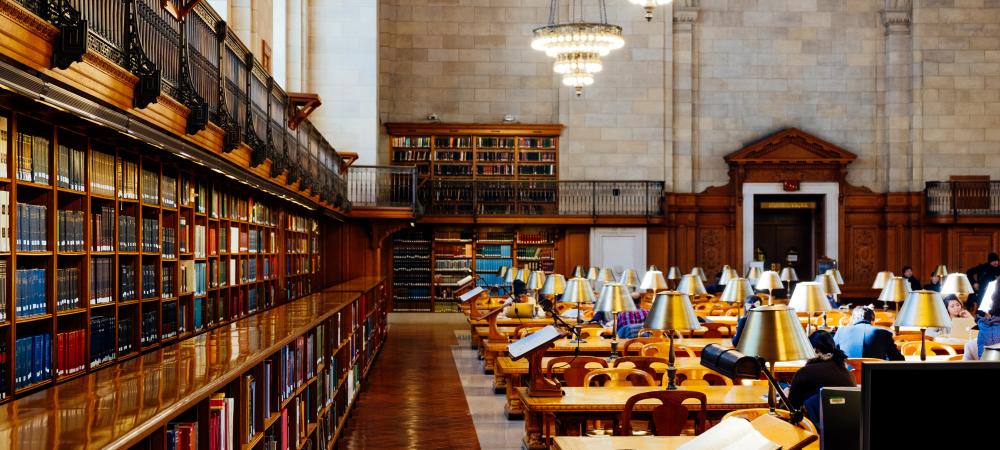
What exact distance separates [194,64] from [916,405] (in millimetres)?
5797

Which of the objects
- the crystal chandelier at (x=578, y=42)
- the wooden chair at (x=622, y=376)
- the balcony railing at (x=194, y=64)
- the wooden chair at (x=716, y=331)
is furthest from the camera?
the crystal chandelier at (x=578, y=42)

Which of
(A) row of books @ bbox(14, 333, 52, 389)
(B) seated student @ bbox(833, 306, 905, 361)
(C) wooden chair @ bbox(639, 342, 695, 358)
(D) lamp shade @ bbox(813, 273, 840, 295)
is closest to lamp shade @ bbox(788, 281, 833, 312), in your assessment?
(B) seated student @ bbox(833, 306, 905, 361)

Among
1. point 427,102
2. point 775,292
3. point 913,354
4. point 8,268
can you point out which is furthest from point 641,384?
point 427,102

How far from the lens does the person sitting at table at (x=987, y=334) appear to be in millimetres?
6457

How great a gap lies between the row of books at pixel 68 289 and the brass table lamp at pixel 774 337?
3371mm

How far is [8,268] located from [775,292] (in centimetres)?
1556

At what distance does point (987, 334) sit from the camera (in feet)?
22.9

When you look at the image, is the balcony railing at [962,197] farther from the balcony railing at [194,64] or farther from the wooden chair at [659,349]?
the wooden chair at [659,349]

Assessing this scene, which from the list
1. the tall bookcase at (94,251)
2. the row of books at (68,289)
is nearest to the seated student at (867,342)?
the tall bookcase at (94,251)

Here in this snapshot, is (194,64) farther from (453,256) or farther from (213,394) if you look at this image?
(453,256)

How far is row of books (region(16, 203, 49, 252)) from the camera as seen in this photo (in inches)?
188

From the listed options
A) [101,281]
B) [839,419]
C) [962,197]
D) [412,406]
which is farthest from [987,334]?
[962,197]

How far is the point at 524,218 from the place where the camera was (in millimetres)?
19578

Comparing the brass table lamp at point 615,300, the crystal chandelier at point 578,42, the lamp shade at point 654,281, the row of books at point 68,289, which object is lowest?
the lamp shade at point 654,281
